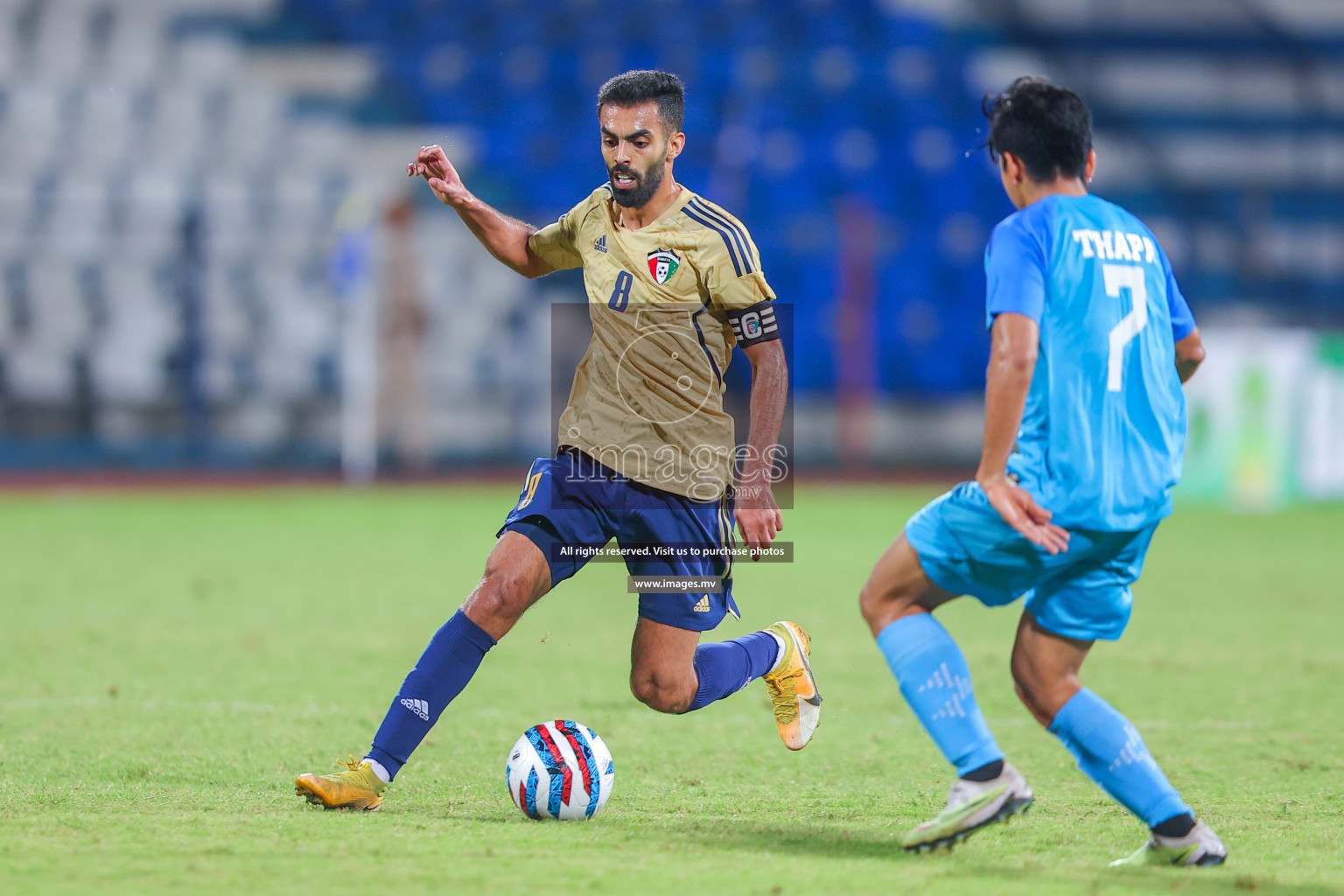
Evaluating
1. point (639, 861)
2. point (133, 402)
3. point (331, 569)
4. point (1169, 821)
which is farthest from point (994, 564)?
point (133, 402)

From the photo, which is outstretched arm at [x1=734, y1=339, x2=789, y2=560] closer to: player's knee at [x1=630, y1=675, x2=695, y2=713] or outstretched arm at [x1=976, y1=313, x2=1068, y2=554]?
player's knee at [x1=630, y1=675, x2=695, y2=713]

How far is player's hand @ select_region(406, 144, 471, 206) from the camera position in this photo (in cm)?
462

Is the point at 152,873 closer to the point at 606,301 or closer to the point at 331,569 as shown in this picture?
the point at 606,301

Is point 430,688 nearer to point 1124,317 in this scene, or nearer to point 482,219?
point 482,219

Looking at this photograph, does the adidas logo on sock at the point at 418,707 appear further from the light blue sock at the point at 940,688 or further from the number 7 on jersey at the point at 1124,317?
the number 7 on jersey at the point at 1124,317

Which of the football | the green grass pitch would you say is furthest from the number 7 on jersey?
the football

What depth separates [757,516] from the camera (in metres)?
4.17

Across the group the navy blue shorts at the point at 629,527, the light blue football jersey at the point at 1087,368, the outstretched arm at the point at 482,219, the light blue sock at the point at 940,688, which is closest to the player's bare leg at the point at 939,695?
the light blue sock at the point at 940,688

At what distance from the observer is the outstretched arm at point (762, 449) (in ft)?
13.7

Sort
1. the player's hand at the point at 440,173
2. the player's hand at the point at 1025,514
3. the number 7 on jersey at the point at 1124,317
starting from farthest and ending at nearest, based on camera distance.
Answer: the player's hand at the point at 440,173 < the number 7 on jersey at the point at 1124,317 < the player's hand at the point at 1025,514

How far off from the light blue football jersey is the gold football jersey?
3.12ft

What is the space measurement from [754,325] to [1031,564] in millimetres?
1152

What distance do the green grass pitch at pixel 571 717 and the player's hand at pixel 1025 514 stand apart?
2.60 feet

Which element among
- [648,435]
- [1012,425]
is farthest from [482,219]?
[1012,425]
